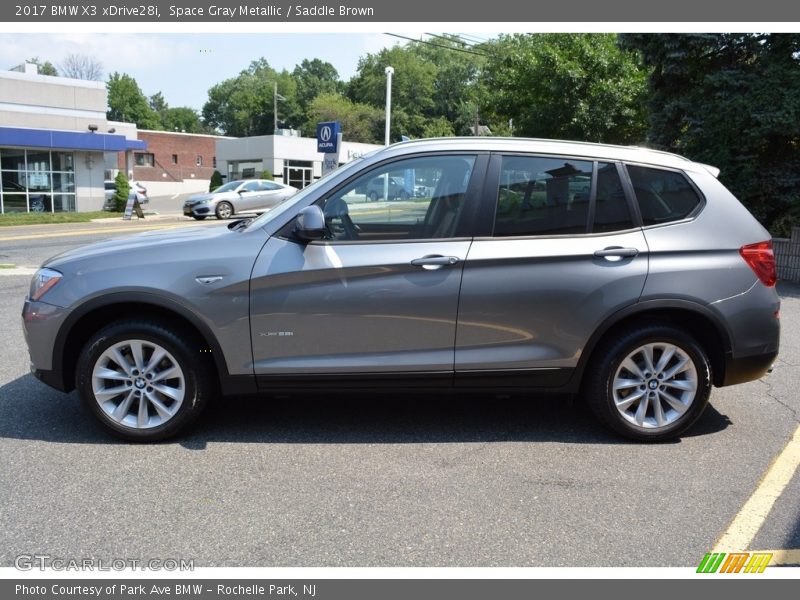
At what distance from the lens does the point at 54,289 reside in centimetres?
430

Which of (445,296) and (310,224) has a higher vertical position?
(310,224)

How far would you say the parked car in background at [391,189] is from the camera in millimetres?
4438

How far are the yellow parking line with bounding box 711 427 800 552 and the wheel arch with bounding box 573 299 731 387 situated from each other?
0.62 metres

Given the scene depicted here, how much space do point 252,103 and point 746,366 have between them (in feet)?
375

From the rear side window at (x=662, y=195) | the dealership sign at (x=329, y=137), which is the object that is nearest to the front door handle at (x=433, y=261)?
the rear side window at (x=662, y=195)

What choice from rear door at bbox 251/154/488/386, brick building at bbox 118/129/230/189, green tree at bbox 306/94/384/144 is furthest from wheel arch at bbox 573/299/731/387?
green tree at bbox 306/94/384/144

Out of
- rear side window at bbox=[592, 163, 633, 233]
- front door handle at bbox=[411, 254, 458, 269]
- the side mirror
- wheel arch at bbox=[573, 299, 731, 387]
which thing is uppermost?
rear side window at bbox=[592, 163, 633, 233]

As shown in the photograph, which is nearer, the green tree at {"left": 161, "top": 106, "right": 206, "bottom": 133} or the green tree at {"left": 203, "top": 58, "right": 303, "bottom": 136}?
the green tree at {"left": 203, "top": 58, "right": 303, "bottom": 136}

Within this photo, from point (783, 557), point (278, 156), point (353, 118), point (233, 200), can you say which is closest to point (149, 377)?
point (783, 557)

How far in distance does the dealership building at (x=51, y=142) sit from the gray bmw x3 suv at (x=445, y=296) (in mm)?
26332

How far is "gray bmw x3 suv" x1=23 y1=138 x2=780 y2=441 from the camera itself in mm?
4238

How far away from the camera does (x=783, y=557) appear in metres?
3.21

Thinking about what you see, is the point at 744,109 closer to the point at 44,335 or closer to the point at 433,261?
the point at 433,261

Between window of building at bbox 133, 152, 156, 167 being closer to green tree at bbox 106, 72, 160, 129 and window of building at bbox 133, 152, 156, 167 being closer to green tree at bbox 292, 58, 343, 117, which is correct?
green tree at bbox 292, 58, 343, 117
